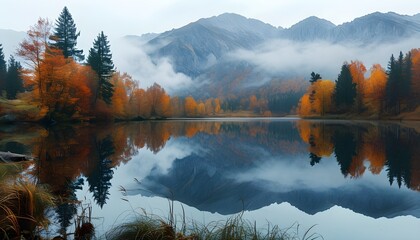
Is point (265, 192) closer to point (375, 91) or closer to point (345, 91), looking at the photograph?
point (375, 91)

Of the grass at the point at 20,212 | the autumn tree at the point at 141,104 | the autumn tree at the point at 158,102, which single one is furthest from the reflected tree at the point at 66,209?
the autumn tree at the point at 158,102

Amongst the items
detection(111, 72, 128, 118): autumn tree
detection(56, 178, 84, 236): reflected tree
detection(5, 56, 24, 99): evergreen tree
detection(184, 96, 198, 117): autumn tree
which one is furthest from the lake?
detection(184, 96, 198, 117): autumn tree

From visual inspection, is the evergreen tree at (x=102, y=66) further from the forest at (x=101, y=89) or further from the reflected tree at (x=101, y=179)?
the reflected tree at (x=101, y=179)

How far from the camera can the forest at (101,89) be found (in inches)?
1620

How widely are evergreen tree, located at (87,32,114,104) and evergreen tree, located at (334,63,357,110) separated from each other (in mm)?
54077

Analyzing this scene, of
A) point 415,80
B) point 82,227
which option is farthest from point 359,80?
point 82,227

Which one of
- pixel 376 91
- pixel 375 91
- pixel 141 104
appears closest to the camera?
pixel 376 91

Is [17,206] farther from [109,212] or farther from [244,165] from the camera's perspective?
[244,165]

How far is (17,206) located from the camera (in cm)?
573

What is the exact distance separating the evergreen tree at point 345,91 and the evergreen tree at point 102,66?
54077 mm

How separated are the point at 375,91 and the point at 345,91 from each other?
712 centimetres

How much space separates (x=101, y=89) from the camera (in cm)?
5962

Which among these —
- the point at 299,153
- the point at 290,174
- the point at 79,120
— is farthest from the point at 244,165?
the point at 79,120

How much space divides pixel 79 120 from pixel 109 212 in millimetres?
46042
